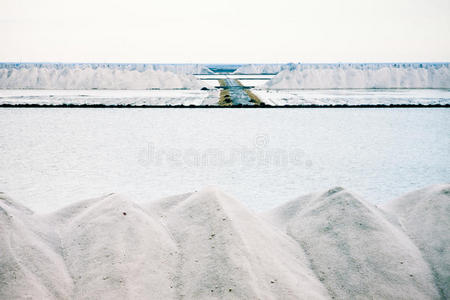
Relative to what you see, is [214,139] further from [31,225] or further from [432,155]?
[31,225]

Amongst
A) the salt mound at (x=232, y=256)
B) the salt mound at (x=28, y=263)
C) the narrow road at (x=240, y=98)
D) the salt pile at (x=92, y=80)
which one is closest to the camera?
the salt mound at (x=28, y=263)

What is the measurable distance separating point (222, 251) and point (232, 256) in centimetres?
10

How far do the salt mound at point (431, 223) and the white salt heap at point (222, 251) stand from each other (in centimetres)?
1

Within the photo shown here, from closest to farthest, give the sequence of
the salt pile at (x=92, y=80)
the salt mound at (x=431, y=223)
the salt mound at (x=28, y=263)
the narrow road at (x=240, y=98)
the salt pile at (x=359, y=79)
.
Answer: the salt mound at (x=28, y=263) < the salt mound at (x=431, y=223) < the narrow road at (x=240, y=98) < the salt pile at (x=92, y=80) < the salt pile at (x=359, y=79)

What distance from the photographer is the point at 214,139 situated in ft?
25.3

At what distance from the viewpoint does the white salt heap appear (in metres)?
2.45

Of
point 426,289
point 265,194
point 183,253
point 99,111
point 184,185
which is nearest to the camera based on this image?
point 426,289

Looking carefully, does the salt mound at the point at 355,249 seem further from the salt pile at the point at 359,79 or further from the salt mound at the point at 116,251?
the salt pile at the point at 359,79

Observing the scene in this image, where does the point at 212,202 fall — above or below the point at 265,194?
above

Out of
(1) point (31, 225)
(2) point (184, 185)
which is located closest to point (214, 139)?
(2) point (184, 185)

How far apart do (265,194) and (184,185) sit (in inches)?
41.6

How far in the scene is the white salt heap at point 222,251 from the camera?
245 cm

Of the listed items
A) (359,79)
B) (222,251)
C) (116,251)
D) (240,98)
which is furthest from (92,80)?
(222,251)

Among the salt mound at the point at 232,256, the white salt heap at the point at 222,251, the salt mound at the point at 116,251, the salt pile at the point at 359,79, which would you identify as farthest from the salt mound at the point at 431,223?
the salt pile at the point at 359,79
